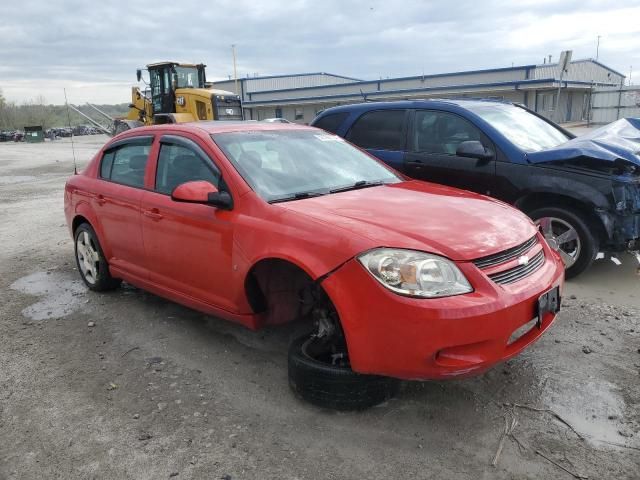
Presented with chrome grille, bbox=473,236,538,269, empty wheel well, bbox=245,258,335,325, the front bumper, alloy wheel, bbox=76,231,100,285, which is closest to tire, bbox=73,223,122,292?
alloy wheel, bbox=76,231,100,285

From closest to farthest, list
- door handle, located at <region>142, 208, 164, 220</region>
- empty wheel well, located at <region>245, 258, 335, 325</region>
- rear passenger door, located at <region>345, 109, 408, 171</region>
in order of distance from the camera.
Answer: empty wheel well, located at <region>245, 258, 335, 325</region>
door handle, located at <region>142, 208, 164, 220</region>
rear passenger door, located at <region>345, 109, 408, 171</region>

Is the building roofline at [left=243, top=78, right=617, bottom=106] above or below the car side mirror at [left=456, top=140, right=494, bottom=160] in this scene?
above

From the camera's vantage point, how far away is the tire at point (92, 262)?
197 inches

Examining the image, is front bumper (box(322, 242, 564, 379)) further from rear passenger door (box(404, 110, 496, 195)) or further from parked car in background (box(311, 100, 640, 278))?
rear passenger door (box(404, 110, 496, 195))

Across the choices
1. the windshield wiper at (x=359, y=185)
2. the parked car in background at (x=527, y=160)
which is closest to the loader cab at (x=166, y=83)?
the parked car in background at (x=527, y=160)

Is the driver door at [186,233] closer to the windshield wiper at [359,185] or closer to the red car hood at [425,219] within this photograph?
the red car hood at [425,219]

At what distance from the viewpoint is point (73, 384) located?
352 cm

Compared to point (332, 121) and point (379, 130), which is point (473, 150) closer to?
point (379, 130)

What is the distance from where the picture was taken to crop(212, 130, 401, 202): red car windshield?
142 inches

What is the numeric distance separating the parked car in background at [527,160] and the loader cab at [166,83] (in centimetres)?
1523

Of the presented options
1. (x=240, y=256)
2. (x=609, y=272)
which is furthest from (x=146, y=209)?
(x=609, y=272)

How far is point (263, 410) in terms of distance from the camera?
3141 mm

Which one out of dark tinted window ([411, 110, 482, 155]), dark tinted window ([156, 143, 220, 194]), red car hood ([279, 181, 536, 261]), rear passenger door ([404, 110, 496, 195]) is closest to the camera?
red car hood ([279, 181, 536, 261])

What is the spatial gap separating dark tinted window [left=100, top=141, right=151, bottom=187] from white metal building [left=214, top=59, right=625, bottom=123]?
23.3 metres
